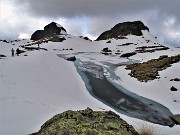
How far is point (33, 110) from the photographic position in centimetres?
1376

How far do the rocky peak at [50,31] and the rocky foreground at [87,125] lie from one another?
147393 mm

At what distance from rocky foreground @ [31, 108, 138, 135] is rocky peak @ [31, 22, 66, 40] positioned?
147m

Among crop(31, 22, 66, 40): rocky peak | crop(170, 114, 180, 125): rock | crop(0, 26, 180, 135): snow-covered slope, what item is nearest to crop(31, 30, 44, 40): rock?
crop(31, 22, 66, 40): rocky peak

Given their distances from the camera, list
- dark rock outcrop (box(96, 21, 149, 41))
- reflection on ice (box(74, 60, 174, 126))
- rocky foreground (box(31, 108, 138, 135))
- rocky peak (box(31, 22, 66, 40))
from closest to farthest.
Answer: rocky foreground (box(31, 108, 138, 135)), reflection on ice (box(74, 60, 174, 126)), dark rock outcrop (box(96, 21, 149, 41)), rocky peak (box(31, 22, 66, 40))

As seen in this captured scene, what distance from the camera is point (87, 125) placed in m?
6.68

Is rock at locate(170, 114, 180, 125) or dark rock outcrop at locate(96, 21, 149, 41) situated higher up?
dark rock outcrop at locate(96, 21, 149, 41)

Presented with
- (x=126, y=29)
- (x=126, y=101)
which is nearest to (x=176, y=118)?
(x=126, y=101)

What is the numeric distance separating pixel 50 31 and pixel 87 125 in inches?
6342

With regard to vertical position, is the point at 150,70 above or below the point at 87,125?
below

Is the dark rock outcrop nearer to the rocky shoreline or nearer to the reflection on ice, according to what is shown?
the rocky shoreline

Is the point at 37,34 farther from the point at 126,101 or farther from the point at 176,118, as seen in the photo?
the point at 176,118

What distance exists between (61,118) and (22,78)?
14.8 m

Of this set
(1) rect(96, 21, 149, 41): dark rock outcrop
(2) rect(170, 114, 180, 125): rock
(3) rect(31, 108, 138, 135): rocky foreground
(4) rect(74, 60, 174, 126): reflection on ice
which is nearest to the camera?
(3) rect(31, 108, 138, 135): rocky foreground

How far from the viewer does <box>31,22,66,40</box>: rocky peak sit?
157500 mm
